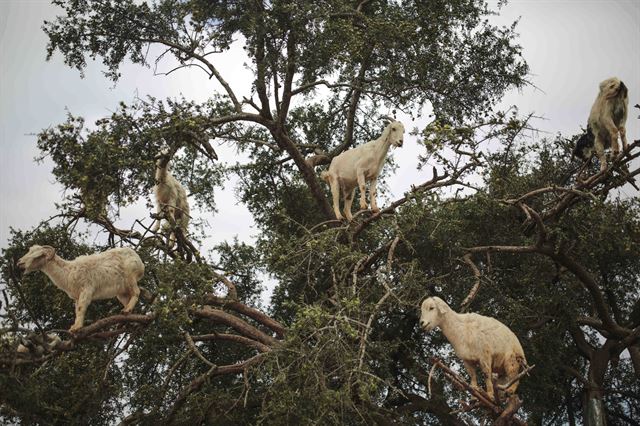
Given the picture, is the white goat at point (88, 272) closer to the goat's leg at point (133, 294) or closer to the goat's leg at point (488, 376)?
the goat's leg at point (133, 294)

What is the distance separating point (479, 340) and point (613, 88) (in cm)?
473

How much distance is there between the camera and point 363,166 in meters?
12.4

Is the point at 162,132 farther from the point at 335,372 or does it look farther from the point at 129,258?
the point at 335,372

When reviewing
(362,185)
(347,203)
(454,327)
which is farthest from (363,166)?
(454,327)

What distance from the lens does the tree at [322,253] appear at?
9.99 meters

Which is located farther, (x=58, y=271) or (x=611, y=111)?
(x=611, y=111)

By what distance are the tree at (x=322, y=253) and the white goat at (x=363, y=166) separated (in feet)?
1.76

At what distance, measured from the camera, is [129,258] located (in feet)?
34.1

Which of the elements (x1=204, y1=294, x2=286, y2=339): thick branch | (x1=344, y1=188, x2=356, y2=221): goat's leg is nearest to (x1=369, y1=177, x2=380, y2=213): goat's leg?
(x1=344, y1=188, x2=356, y2=221): goat's leg

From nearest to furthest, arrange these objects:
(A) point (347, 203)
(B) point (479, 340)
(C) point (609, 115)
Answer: (B) point (479, 340)
(C) point (609, 115)
(A) point (347, 203)

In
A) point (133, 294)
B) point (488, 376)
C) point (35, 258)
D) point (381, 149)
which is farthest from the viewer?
point (381, 149)

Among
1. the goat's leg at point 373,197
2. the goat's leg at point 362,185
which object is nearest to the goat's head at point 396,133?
the goat's leg at point 362,185

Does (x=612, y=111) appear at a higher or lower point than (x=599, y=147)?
higher

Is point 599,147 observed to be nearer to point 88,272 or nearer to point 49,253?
point 88,272
